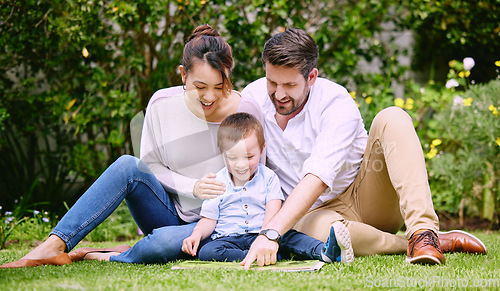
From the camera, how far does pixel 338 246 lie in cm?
221

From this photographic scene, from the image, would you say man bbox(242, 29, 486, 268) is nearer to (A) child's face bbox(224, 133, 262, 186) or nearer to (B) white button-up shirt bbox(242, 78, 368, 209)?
(B) white button-up shirt bbox(242, 78, 368, 209)

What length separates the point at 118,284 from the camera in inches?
69.5

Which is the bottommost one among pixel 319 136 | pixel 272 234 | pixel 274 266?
pixel 274 266

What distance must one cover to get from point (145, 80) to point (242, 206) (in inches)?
101

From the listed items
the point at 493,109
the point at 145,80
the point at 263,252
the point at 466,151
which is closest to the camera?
the point at 263,252

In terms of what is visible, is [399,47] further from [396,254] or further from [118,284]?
[118,284]

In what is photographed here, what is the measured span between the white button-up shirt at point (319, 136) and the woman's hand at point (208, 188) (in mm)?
399

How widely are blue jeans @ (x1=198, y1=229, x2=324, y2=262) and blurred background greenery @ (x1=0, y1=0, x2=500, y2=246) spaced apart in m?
2.25

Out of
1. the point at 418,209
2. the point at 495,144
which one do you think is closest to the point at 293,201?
the point at 418,209

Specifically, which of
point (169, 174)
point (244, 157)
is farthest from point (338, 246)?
point (169, 174)

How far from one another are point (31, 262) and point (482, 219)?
3.57 metres

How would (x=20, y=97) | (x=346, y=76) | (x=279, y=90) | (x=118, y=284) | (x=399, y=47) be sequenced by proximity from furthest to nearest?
(x=399, y=47) < (x=346, y=76) < (x=20, y=97) < (x=279, y=90) < (x=118, y=284)

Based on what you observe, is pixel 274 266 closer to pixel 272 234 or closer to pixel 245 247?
pixel 272 234

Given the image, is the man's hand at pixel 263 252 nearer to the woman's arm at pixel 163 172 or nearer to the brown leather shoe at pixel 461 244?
the woman's arm at pixel 163 172
